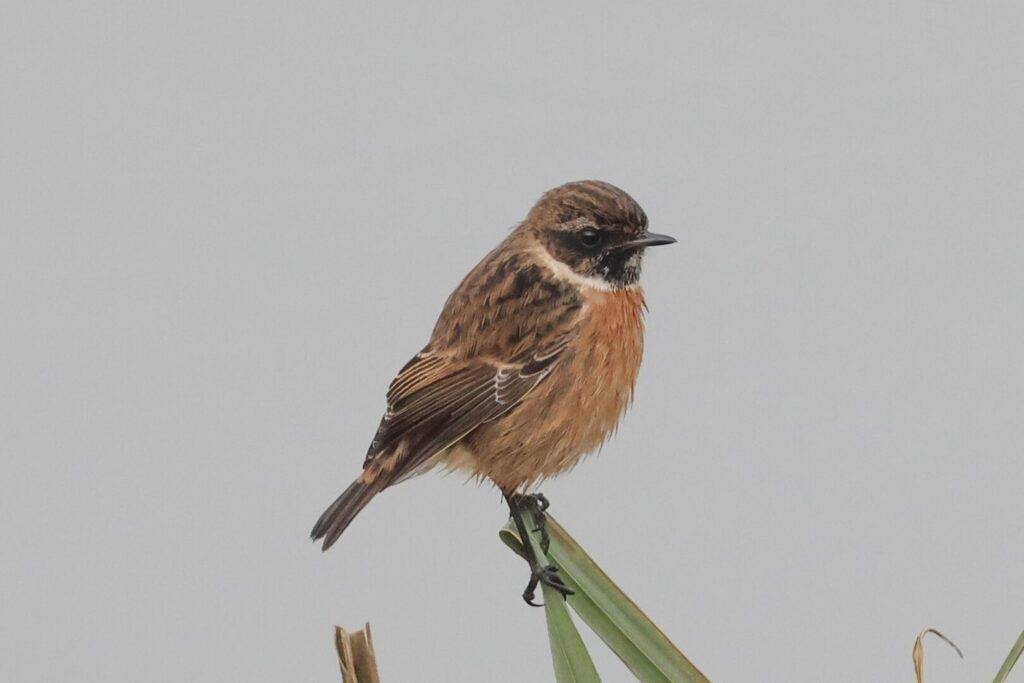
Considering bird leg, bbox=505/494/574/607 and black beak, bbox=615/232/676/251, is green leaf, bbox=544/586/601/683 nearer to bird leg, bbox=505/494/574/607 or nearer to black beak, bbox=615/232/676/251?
bird leg, bbox=505/494/574/607

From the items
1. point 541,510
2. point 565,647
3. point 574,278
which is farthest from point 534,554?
point 574,278

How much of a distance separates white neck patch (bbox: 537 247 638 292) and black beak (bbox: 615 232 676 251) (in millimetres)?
169

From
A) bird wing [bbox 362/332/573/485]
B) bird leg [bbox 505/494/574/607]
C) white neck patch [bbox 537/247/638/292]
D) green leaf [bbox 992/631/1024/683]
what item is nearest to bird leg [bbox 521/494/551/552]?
bird leg [bbox 505/494/574/607]

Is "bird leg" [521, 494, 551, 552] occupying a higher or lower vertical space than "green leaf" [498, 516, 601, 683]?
higher

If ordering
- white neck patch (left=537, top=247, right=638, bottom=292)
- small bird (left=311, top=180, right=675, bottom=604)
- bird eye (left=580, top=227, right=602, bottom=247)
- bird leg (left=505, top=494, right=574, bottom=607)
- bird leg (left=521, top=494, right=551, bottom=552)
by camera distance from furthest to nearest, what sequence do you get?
white neck patch (left=537, top=247, right=638, bottom=292) < bird eye (left=580, top=227, right=602, bottom=247) < small bird (left=311, top=180, right=675, bottom=604) < bird leg (left=521, top=494, right=551, bottom=552) < bird leg (left=505, top=494, right=574, bottom=607)

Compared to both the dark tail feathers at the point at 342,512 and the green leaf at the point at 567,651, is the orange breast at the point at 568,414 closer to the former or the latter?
the dark tail feathers at the point at 342,512

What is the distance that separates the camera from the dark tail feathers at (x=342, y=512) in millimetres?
3057

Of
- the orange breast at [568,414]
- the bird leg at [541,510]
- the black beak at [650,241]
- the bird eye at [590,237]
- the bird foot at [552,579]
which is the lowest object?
the bird foot at [552,579]

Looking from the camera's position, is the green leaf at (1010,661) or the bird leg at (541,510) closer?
the green leaf at (1010,661)

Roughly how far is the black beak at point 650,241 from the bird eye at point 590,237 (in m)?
0.08

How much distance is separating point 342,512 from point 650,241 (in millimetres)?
1156

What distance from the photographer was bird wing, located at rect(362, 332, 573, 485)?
3.33 meters

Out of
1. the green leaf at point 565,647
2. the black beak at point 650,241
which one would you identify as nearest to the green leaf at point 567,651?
the green leaf at point 565,647

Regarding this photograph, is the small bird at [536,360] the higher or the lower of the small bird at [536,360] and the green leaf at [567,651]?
the higher
